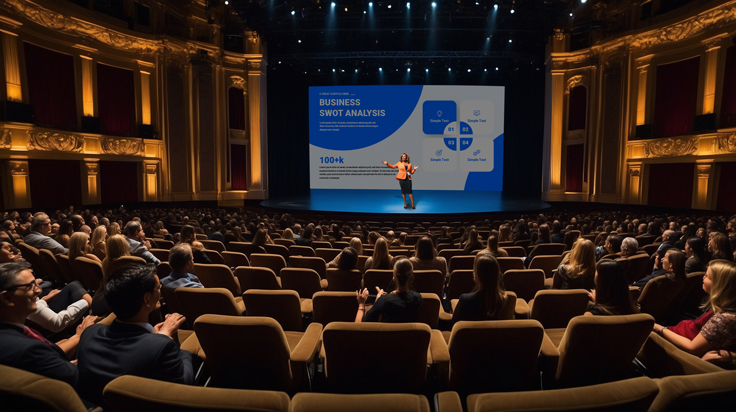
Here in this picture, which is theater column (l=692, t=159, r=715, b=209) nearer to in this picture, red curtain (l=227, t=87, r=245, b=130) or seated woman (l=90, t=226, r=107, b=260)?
seated woman (l=90, t=226, r=107, b=260)

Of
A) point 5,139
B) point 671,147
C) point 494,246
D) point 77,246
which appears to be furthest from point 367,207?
point 671,147

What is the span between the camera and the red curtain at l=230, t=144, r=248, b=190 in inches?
654

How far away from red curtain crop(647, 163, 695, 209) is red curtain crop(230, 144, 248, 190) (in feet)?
49.9

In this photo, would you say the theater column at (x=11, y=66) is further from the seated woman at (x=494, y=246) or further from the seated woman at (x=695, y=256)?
the seated woman at (x=695, y=256)

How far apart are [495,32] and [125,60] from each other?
1299cm

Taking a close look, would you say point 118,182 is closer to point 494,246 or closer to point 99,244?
point 99,244

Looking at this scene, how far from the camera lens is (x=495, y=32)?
14016 mm

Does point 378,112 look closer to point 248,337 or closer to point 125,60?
point 125,60

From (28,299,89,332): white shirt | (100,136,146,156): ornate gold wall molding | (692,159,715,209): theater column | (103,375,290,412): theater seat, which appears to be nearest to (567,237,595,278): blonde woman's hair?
(103,375,290,412): theater seat

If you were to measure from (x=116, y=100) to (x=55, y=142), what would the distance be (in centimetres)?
284

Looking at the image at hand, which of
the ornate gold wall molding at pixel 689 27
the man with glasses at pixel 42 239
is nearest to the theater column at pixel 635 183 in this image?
the ornate gold wall molding at pixel 689 27

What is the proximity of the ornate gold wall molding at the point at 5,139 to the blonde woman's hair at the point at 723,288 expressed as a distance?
14.5m

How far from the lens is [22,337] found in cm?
165

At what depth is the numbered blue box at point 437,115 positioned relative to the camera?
16.7 m
